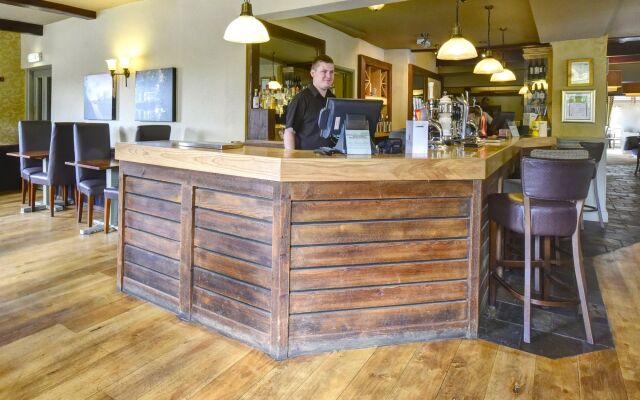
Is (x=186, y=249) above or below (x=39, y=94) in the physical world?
below

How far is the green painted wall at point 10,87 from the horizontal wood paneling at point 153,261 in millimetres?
7284

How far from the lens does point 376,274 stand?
8.02ft

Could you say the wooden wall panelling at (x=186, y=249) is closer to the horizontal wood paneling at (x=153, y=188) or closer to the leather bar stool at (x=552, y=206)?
the horizontal wood paneling at (x=153, y=188)

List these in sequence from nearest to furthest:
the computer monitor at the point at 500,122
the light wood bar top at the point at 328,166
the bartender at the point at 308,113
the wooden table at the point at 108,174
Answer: the light wood bar top at the point at 328,166 → the bartender at the point at 308,113 → the wooden table at the point at 108,174 → the computer monitor at the point at 500,122

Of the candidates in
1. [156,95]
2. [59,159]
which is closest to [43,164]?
[59,159]

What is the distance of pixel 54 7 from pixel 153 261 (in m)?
5.39

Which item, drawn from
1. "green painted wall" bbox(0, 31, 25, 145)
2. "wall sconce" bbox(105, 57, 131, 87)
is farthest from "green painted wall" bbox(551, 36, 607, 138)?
"green painted wall" bbox(0, 31, 25, 145)

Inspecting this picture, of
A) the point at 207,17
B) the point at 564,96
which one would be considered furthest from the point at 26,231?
the point at 564,96

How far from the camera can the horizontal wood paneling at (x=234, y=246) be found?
237 centimetres

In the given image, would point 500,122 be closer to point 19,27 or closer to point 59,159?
point 59,159

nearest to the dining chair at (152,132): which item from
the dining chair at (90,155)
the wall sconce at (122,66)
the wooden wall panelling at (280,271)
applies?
the dining chair at (90,155)

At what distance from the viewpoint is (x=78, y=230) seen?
16.8ft

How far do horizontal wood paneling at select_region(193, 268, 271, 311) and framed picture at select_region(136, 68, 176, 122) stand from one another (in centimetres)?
378

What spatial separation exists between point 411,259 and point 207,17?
439cm
